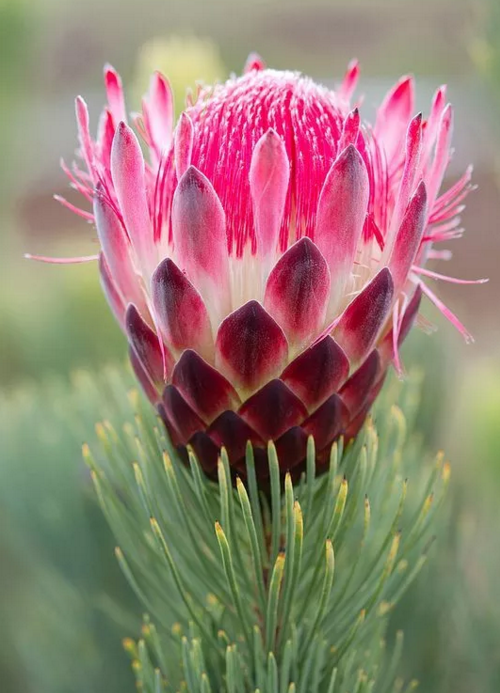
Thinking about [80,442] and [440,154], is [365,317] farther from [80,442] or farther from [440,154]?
[80,442]

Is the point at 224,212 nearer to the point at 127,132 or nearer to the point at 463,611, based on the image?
the point at 127,132

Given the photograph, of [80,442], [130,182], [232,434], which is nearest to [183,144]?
[130,182]

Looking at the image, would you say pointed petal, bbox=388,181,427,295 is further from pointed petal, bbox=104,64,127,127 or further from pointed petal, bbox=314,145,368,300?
pointed petal, bbox=104,64,127,127

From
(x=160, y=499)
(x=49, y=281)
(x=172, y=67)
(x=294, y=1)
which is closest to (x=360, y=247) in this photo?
(x=160, y=499)

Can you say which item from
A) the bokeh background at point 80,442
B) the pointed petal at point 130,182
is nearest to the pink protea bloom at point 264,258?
the pointed petal at point 130,182

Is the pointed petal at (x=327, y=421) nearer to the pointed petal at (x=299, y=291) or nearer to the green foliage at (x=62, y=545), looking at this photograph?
the pointed petal at (x=299, y=291)

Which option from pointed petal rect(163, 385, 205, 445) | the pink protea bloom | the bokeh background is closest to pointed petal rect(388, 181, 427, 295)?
the pink protea bloom
